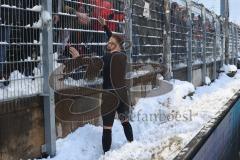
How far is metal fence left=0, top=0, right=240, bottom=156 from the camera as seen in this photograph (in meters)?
6.40

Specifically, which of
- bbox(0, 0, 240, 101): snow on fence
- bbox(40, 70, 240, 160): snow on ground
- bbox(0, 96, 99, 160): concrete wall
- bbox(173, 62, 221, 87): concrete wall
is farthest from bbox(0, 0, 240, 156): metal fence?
bbox(173, 62, 221, 87): concrete wall

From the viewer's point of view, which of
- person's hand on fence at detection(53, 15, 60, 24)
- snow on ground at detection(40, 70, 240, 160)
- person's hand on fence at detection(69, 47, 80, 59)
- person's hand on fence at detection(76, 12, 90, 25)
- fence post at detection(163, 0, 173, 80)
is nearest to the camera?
snow on ground at detection(40, 70, 240, 160)

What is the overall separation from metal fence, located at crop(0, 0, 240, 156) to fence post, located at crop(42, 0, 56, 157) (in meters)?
0.01

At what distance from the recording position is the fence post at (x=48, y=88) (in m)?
6.93

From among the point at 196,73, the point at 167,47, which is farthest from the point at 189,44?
the point at 167,47

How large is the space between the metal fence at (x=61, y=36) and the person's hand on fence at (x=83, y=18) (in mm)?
20

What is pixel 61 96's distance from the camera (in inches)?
303

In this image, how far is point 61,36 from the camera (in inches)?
299

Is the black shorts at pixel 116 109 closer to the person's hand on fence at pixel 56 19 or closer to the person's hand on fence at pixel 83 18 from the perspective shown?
the person's hand on fence at pixel 83 18

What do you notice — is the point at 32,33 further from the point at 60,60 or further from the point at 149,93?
the point at 149,93

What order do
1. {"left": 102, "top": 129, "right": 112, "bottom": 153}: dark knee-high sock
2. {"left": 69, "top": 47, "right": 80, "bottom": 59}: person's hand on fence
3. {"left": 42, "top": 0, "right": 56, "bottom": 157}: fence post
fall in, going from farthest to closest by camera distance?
{"left": 69, "top": 47, "right": 80, "bottom": 59}: person's hand on fence, {"left": 102, "top": 129, "right": 112, "bottom": 153}: dark knee-high sock, {"left": 42, "top": 0, "right": 56, "bottom": 157}: fence post

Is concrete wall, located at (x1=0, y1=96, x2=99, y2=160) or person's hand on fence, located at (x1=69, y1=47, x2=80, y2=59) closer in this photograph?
concrete wall, located at (x1=0, y1=96, x2=99, y2=160)

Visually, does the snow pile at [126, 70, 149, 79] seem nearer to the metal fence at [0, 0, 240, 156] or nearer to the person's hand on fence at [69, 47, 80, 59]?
the metal fence at [0, 0, 240, 156]

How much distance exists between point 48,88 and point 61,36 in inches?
36.8
